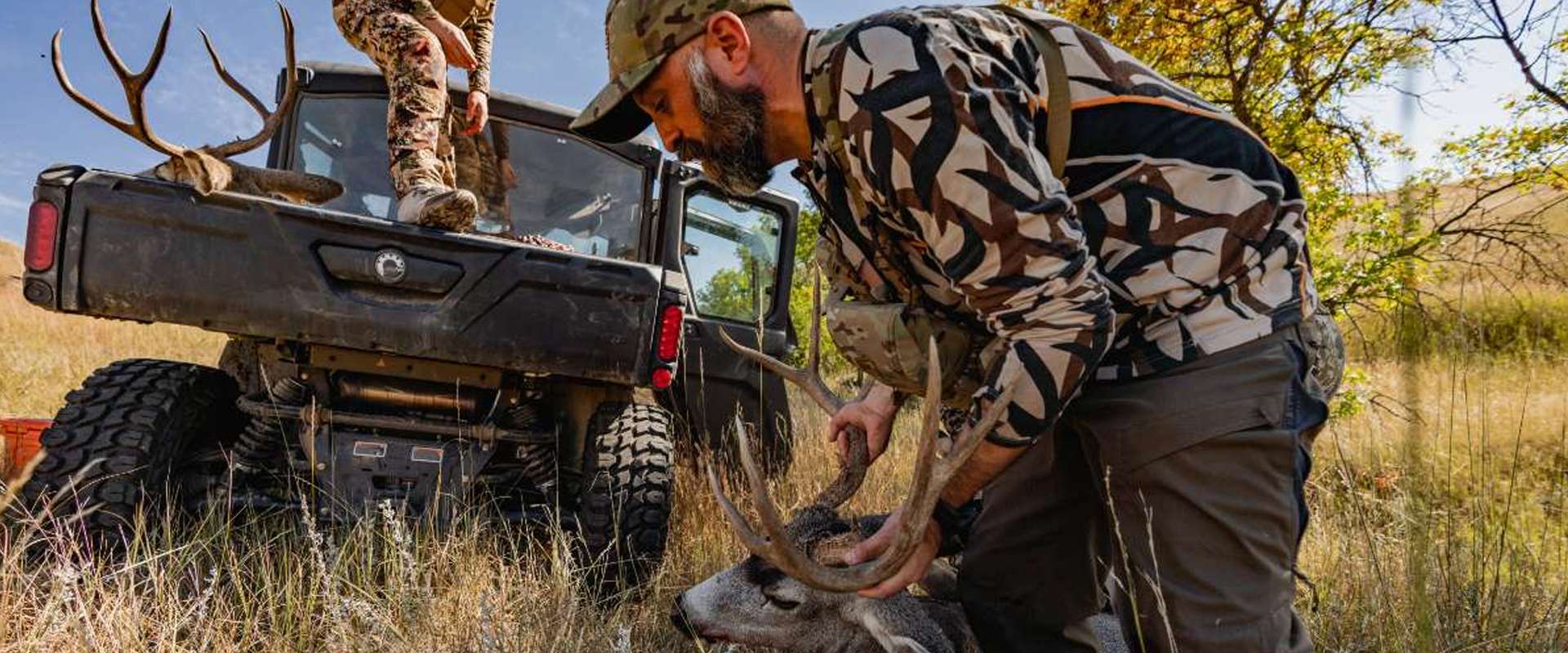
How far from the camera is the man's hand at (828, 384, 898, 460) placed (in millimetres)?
2553

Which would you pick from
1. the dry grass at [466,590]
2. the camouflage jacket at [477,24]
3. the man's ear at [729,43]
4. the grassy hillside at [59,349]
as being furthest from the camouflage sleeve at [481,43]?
the grassy hillside at [59,349]

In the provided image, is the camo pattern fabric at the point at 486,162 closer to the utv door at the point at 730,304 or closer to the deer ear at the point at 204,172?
the utv door at the point at 730,304

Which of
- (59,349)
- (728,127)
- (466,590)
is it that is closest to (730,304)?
(466,590)

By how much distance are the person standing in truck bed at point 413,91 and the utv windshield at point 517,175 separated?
2.58 ft

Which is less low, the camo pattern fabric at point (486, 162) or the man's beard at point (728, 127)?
the camo pattern fabric at point (486, 162)

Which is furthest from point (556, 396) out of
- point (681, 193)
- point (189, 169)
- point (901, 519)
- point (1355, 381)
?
point (1355, 381)

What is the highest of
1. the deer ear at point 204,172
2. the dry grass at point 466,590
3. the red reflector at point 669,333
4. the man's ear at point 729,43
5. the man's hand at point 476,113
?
Answer: the man's hand at point 476,113

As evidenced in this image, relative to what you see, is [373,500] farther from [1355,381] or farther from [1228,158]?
[1355,381]

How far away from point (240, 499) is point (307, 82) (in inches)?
86.9

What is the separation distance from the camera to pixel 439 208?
3.45 metres

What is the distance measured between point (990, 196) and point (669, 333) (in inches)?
87.9

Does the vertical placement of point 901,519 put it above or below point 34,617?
above

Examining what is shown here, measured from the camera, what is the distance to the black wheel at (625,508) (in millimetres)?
3631

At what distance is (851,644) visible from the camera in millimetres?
2543
